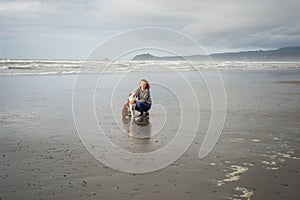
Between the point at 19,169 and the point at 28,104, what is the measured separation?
1077 cm

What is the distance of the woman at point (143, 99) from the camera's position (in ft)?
48.2

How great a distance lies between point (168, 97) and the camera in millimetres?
20922

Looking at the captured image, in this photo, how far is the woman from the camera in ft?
48.2

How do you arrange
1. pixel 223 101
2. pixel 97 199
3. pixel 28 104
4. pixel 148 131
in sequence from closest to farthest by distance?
1. pixel 97 199
2. pixel 148 131
3. pixel 28 104
4. pixel 223 101

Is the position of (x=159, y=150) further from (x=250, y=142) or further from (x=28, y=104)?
(x=28, y=104)

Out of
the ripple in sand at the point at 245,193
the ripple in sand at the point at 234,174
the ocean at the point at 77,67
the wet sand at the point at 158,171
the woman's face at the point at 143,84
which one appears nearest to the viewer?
the ripple in sand at the point at 245,193

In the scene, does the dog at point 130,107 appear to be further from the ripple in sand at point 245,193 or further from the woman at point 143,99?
the ripple in sand at point 245,193

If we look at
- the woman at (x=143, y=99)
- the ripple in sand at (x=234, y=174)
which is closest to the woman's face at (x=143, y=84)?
the woman at (x=143, y=99)

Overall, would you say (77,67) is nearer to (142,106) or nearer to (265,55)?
(142,106)

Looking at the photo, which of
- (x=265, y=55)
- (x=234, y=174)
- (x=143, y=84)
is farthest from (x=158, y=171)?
(x=265, y=55)

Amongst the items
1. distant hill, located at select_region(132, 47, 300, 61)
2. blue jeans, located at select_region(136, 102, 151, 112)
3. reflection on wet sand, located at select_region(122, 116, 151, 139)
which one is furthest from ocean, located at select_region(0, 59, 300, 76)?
distant hill, located at select_region(132, 47, 300, 61)

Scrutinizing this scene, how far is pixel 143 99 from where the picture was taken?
14.8 metres

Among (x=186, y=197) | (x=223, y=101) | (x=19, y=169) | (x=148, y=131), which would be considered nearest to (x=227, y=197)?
(x=186, y=197)

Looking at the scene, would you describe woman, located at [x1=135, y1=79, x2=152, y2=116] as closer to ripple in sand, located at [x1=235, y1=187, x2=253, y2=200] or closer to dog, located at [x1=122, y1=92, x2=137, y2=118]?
dog, located at [x1=122, y1=92, x2=137, y2=118]
